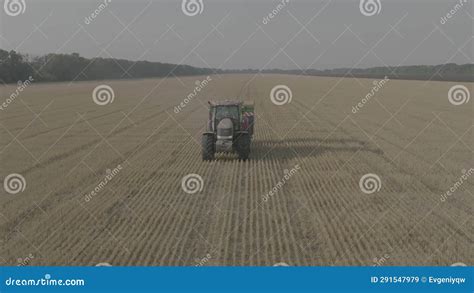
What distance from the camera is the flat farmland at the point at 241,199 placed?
24.3ft

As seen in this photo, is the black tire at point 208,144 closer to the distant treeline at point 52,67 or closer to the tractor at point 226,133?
the tractor at point 226,133

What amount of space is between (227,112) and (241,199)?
14.4 feet

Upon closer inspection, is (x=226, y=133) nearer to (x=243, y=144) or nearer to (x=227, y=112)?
(x=243, y=144)

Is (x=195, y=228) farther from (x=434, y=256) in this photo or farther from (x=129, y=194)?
(x=434, y=256)

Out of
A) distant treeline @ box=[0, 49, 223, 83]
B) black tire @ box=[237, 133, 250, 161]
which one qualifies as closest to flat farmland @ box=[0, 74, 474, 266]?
black tire @ box=[237, 133, 250, 161]

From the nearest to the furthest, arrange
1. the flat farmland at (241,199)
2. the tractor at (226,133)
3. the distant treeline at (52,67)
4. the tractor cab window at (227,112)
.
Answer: the flat farmland at (241,199), the tractor at (226,133), the tractor cab window at (227,112), the distant treeline at (52,67)

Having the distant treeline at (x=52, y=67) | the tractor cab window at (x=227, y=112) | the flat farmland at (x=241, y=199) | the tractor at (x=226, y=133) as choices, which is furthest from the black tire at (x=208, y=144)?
the distant treeline at (x=52, y=67)

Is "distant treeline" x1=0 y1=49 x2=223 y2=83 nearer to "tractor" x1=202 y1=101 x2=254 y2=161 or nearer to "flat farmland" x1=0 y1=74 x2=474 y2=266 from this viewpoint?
"flat farmland" x1=0 y1=74 x2=474 y2=266

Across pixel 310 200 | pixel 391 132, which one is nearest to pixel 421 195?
pixel 310 200

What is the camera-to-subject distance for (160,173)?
1257 centimetres

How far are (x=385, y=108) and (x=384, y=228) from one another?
76.2 ft

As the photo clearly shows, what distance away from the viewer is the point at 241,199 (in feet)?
33.5

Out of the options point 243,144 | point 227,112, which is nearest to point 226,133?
point 243,144

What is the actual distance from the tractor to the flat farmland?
1.38 ft
